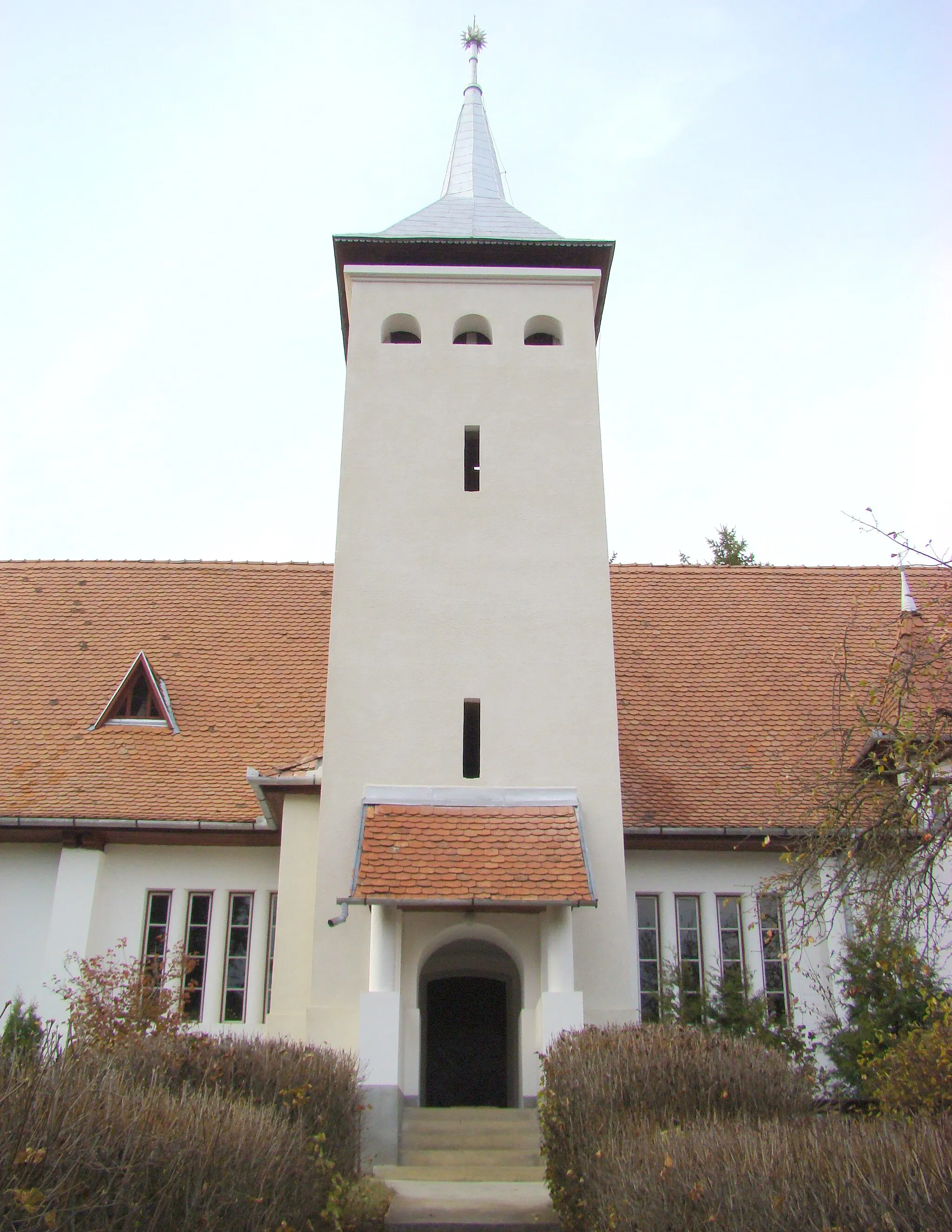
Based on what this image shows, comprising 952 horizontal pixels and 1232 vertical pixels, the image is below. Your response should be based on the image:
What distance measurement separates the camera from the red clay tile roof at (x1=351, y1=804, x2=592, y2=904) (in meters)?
11.3

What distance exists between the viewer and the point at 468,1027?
48.3 ft

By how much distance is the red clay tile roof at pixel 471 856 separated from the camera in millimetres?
11305

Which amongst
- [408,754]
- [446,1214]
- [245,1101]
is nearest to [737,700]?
[408,754]

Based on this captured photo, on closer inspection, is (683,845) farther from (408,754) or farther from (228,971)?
(228,971)

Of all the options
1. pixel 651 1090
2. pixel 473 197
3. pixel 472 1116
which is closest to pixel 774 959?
pixel 472 1116

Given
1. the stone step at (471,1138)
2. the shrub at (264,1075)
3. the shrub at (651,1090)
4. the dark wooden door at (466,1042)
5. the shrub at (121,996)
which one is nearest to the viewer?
the shrub at (264,1075)

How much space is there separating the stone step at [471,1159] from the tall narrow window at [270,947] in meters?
2.89

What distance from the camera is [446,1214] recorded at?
8922 millimetres

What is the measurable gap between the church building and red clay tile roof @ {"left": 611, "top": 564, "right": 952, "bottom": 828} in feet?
0.24

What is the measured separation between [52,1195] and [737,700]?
13.2m

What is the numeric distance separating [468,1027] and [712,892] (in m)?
3.63

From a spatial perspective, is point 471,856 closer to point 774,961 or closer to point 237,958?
point 237,958

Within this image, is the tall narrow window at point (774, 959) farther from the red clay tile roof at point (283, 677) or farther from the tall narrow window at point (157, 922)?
the tall narrow window at point (157, 922)

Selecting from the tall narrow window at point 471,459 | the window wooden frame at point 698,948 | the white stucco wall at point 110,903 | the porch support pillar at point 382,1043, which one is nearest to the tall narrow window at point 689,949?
the window wooden frame at point 698,948
